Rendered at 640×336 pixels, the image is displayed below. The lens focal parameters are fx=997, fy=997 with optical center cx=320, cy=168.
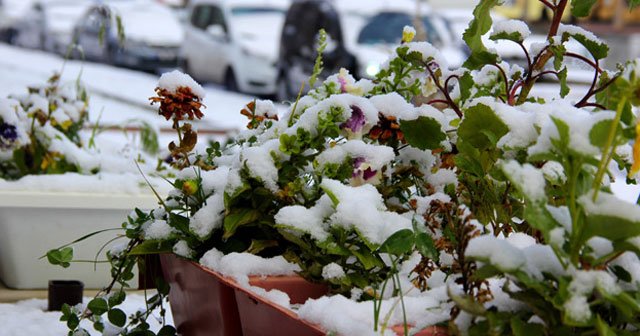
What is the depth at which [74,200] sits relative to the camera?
93.9 inches

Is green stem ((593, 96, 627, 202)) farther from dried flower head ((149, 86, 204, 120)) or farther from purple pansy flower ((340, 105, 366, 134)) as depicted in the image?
dried flower head ((149, 86, 204, 120))

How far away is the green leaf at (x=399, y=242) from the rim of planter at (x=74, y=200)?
4.97 feet

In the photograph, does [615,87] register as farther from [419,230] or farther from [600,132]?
[419,230]

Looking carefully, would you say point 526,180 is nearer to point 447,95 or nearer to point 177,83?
point 447,95

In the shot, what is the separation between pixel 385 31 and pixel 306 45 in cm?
76

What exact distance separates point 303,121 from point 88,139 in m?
1.81

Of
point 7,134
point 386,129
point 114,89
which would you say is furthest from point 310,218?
point 114,89

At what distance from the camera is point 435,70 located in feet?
4.45

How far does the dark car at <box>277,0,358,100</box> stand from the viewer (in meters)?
8.81

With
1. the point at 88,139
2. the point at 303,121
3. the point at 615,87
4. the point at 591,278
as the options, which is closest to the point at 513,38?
the point at 303,121

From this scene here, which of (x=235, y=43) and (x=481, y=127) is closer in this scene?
(x=481, y=127)

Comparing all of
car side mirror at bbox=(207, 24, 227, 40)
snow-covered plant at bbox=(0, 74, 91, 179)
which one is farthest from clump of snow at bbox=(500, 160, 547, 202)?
car side mirror at bbox=(207, 24, 227, 40)

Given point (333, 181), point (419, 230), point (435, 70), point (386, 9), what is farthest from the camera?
point (386, 9)

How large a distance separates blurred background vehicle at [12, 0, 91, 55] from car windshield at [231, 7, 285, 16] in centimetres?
155
